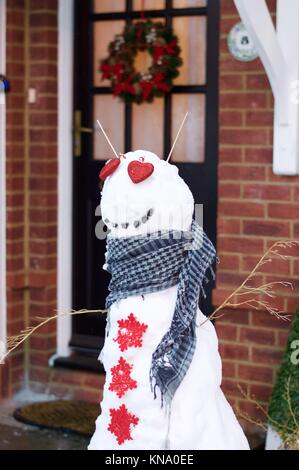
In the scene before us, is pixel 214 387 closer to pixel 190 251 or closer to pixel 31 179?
pixel 190 251

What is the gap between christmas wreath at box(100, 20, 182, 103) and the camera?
5969 mm

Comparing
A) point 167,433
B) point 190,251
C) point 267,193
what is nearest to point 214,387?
point 167,433

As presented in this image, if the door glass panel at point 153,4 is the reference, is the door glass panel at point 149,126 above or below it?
below

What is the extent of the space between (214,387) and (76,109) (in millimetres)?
3168

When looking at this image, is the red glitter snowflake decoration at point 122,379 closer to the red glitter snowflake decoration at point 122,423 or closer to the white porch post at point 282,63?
the red glitter snowflake decoration at point 122,423

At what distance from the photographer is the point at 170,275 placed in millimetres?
3604

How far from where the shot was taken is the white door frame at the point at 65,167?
6320mm

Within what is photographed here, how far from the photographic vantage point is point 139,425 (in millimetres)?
3527

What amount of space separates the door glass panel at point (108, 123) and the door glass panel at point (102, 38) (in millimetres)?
113

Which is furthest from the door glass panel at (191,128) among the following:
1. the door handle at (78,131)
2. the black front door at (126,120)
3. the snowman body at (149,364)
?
the snowman body at (149,364)

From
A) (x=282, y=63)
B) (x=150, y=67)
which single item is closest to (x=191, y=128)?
(x=150, y=67)

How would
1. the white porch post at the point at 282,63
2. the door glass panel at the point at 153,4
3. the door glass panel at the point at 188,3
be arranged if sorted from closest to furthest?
the white porch post at the point at 282,63
the door glass panel at the point at 188,3
the door glass panel at the point at 153,4

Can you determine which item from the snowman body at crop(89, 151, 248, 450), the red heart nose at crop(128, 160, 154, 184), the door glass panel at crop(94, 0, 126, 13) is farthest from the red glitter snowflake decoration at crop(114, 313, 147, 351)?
the door glass panel at crop(94, 0, 126, 13)

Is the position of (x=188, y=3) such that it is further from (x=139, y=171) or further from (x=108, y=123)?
(x=139, y=171)
